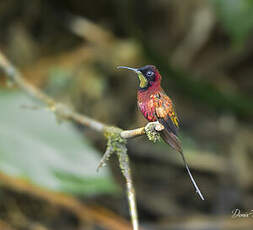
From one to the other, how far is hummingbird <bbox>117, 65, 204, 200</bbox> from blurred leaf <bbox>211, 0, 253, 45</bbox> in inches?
87.4

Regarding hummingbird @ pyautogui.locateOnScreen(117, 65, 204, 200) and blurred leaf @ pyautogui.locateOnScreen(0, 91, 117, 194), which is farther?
blurred leaf @ pyautogui.locateOnScreen(0, 91, 117, 194)

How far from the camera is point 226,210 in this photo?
2.73 metres

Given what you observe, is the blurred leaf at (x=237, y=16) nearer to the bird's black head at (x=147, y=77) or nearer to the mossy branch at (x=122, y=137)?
the mossy branch at (x=122, y=137)

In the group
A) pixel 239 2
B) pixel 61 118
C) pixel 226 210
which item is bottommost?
pixel 61 118

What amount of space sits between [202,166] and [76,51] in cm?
158

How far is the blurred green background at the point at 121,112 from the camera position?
2.21 meters

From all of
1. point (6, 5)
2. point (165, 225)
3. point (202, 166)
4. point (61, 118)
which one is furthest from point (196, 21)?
point (61, 118)

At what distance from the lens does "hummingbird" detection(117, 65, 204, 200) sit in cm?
75

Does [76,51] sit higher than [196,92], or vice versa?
[76,51]

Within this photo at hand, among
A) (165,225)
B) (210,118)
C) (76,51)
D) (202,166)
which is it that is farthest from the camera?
(76,51)

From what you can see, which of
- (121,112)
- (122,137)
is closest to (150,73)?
(122,137)

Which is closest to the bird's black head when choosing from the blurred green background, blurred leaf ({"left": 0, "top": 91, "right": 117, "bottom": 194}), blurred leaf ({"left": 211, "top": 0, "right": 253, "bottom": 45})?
the blurred green background

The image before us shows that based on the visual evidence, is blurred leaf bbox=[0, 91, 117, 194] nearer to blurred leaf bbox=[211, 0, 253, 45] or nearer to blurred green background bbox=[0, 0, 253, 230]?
blurred green background bbox=[0, 0, 253, 230]

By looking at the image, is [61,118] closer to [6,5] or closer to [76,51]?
[76,51]
